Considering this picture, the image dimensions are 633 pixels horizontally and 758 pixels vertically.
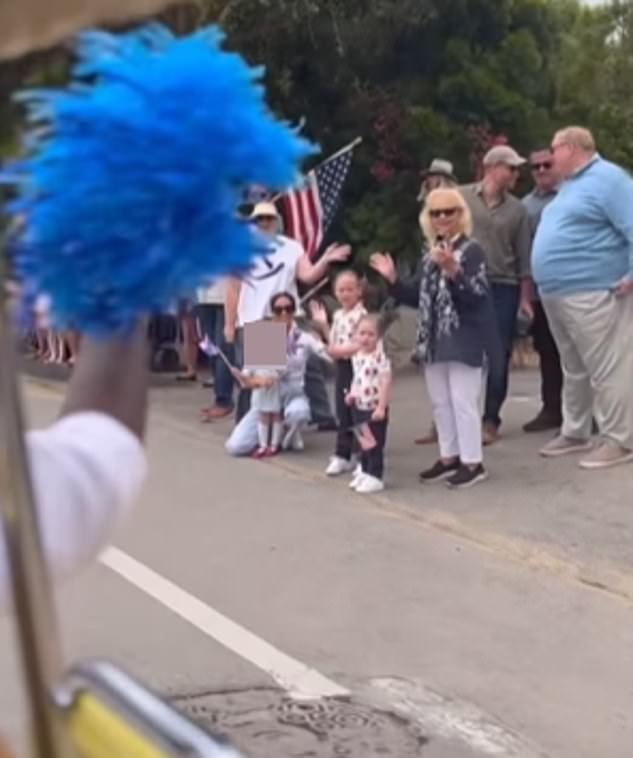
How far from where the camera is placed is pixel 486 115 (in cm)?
1488

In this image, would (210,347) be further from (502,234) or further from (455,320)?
(455,320)

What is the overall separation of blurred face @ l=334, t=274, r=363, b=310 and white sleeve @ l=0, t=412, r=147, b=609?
7.55 metres

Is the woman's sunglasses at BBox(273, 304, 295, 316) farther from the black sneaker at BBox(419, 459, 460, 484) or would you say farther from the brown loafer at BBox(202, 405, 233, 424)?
the brown loafer at BBox(202, 405, 233, 424)

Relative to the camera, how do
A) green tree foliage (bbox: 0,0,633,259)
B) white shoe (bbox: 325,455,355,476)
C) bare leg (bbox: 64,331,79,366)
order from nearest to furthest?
1. bare leg (bbox: 64,331,79,366)
2. white shoe (bbox: 325,455,355,476)
3. green tree foliage (bbox: 0,0,633,259)

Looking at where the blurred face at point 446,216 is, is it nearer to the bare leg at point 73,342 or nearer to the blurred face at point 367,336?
the blurred face at point 367,336

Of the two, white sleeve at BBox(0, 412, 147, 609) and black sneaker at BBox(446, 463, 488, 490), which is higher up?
white sleeve at BBox(0, 412, 147, 609)

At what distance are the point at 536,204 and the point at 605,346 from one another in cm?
143

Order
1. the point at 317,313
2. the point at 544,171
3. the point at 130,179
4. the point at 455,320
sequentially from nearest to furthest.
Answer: the point at 130,179, the point at 455,320, the point at 544,171, the point at 317,313

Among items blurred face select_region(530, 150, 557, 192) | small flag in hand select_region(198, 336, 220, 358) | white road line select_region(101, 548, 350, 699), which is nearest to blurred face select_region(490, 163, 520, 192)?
blurred face select_region(530, 150, 557, 192)

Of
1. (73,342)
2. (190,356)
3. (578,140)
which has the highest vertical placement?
(578,140)

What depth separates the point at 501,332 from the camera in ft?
33.7

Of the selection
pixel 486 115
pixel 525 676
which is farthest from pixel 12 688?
pixel 486 115

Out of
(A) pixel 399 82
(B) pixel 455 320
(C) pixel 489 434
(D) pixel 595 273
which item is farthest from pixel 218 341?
(A) pixel 399 82

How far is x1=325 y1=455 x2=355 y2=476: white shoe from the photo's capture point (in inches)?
382
